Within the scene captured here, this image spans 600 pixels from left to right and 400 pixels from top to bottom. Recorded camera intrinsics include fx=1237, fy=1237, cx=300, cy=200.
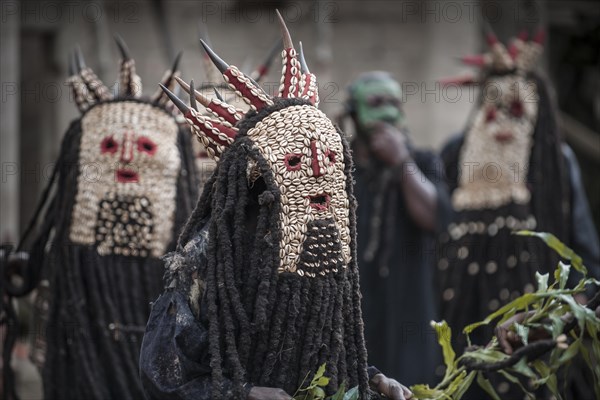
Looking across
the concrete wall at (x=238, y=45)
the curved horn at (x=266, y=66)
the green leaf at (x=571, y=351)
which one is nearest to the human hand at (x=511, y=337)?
the green leaf at (x=571, y=351)

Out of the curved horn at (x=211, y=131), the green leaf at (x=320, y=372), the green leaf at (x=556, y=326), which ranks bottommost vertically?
the green leaf at (x=320, y=372)

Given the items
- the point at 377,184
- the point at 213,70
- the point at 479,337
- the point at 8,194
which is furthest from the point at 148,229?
the point at 8,194

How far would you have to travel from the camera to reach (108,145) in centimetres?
589

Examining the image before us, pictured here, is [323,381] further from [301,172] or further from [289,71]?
[289,71]

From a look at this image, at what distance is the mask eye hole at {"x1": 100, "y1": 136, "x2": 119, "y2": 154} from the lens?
5.88 m

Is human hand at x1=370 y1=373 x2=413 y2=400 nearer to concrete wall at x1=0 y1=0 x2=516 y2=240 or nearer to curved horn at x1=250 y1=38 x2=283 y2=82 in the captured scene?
curved horn at x1=250 y1=38 x2=283 y2=82

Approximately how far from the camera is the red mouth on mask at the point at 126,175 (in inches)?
232

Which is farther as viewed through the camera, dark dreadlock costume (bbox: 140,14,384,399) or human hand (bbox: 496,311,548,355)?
human hand (bbox: 496,311,548,355)

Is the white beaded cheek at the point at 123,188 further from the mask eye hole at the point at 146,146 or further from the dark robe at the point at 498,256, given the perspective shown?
the dark robe at the point at 498,256

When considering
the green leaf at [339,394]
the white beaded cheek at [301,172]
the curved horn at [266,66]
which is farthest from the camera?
the curved horn at [266,66]

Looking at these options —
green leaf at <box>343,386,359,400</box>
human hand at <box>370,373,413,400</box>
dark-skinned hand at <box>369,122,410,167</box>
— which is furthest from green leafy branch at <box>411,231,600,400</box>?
dark-skinned hand at <box>369,122,410,167</box>

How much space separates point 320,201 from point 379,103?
4.76 meters

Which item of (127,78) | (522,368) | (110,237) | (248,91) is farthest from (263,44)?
(522,368)

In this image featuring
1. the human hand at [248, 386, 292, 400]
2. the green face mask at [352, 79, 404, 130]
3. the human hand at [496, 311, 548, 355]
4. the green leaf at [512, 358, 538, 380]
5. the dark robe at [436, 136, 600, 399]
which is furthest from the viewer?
the green face mask at [352, 79, 404, 130]
